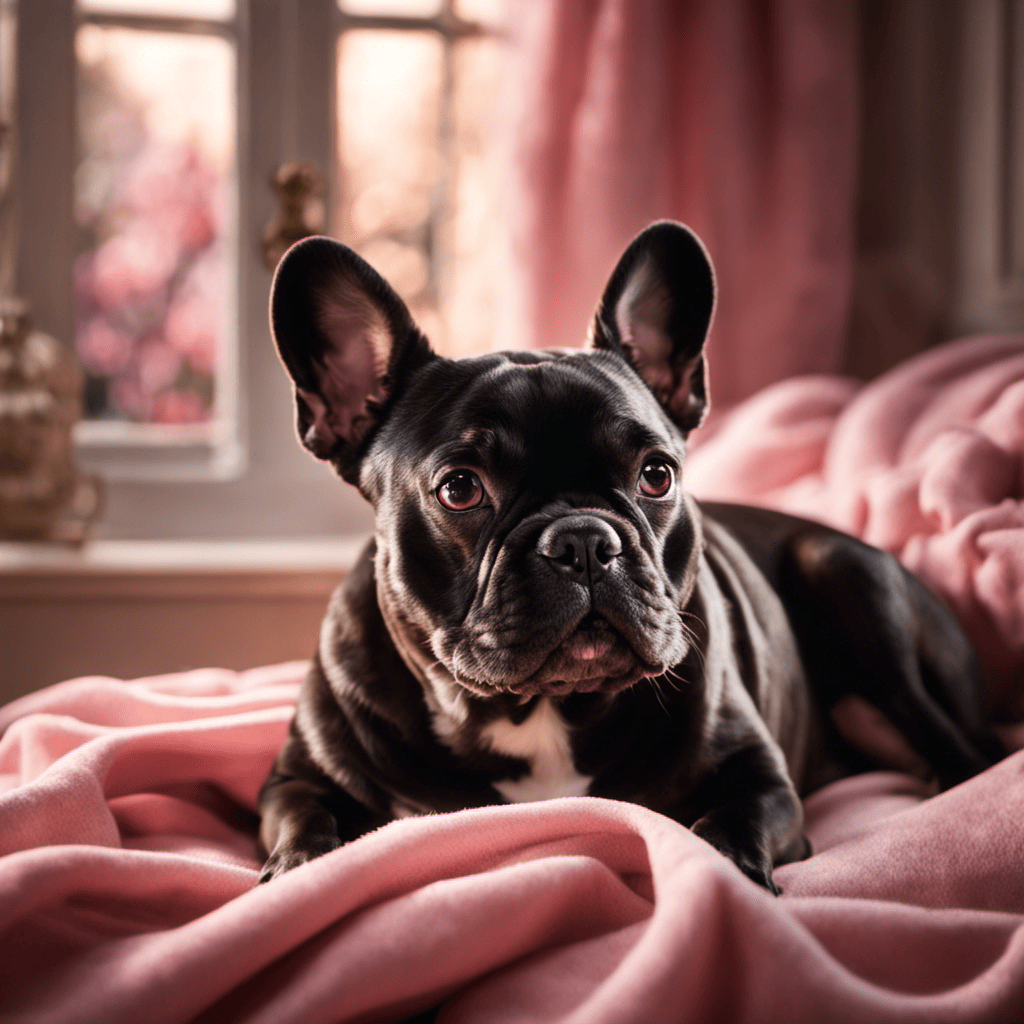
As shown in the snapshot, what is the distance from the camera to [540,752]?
1138mm

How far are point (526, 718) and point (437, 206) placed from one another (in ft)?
6.06

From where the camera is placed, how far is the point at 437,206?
2.65 metres

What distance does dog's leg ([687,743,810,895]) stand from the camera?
0.94 meters

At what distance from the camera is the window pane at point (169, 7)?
2477mm

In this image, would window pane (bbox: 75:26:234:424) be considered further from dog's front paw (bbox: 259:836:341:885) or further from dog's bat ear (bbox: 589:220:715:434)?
dog's front paw (bbox: 259:836:341:885)

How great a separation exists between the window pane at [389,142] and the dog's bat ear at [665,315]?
144 centimetres

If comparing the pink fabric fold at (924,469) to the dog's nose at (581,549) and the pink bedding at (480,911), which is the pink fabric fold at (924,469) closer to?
the pink bedding at (480,911)

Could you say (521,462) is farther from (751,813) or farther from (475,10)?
(475,10)

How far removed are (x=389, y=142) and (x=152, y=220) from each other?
2.18ft

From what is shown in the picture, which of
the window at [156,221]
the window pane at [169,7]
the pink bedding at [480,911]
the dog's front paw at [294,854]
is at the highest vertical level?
the window pane at [169,7]

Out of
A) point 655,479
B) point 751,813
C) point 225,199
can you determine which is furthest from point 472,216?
point 751,813

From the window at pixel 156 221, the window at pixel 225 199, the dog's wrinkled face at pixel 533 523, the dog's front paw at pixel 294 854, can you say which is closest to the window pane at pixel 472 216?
the window at pixel 225 199

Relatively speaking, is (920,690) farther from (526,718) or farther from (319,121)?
(319,121)

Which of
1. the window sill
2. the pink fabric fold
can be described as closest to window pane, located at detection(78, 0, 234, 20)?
the window sill
